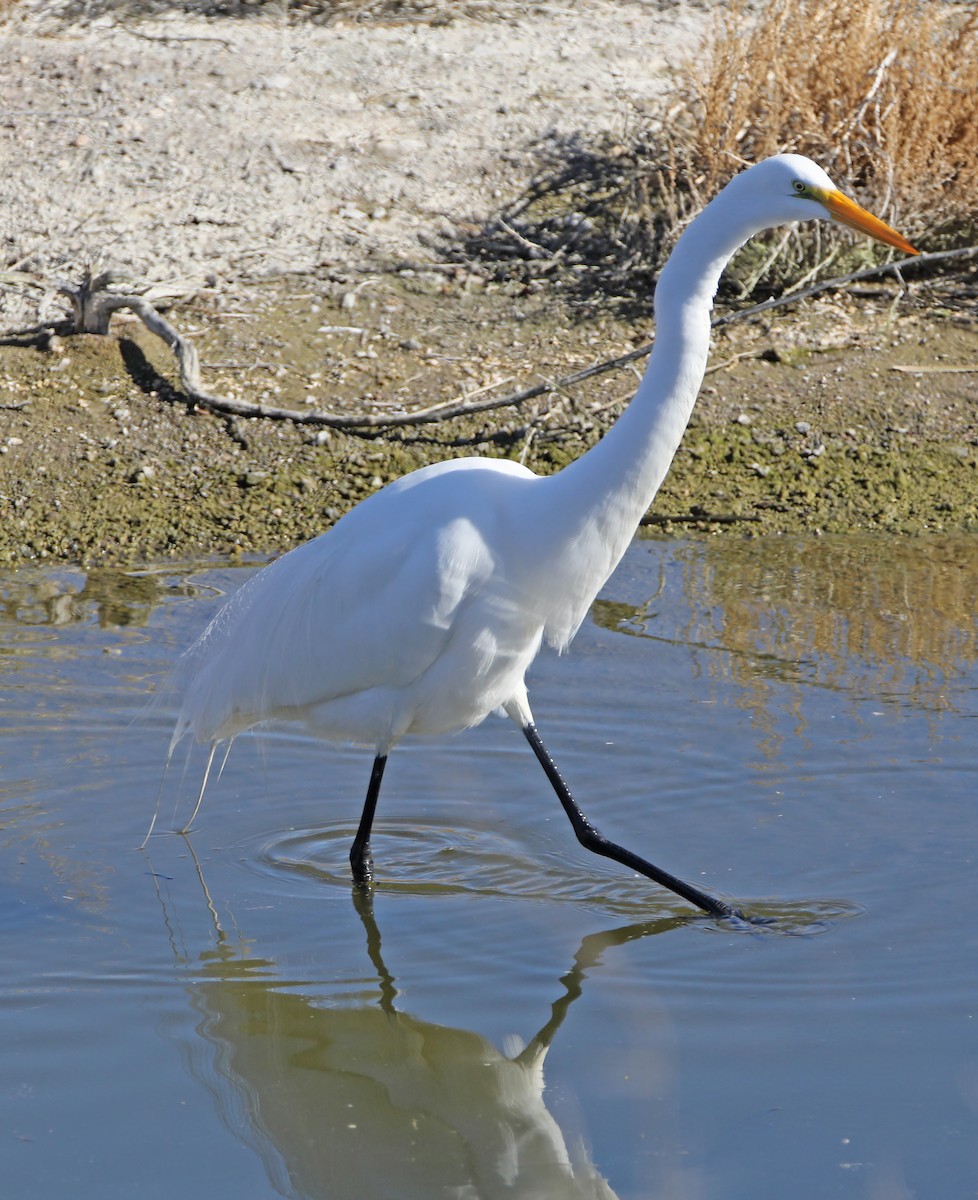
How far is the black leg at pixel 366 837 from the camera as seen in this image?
3518 mm

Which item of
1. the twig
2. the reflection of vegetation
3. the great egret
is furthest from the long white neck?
the twig

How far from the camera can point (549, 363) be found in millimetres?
6070

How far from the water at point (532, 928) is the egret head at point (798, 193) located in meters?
1.38

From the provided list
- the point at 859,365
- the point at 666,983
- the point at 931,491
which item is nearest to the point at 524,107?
A: the point at 859,365

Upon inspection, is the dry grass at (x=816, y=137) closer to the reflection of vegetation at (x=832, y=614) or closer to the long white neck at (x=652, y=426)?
the reflection of vegetation at (x=832, y=614)

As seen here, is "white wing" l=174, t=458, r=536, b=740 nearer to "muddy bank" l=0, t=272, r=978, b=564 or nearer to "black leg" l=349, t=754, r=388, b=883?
"black leg" l=349, t=754, r=388, b=883

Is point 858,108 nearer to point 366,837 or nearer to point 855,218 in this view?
point 855,218

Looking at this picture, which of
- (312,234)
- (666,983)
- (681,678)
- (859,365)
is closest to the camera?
(666,983)

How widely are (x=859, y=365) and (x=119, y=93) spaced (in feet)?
11.3

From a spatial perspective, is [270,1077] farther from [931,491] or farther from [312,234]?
[312,234]

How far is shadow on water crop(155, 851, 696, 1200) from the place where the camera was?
100 inches

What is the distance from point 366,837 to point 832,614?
1852 millimetres

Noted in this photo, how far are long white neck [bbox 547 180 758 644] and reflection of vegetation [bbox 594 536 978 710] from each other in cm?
112

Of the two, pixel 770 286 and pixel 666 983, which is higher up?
pixel 770 286
